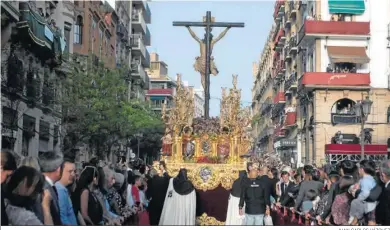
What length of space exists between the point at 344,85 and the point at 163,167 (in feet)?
73.1

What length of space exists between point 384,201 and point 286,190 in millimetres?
A: 6000

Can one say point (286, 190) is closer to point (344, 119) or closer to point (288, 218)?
point (288, 218)

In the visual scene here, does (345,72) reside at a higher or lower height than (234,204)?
higher

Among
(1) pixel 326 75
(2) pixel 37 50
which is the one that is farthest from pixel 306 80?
(2) pixel 37 50

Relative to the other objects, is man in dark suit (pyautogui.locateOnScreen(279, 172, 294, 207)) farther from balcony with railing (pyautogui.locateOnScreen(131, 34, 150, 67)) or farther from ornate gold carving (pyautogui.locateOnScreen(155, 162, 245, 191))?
balcony with railing (pyautogui.locateOnScreen(131, 34, 150, 67))

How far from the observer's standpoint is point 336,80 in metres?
36.4

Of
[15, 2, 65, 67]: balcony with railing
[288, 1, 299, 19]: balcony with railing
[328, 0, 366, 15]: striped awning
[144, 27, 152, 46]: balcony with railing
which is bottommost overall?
[15, 2, 65, 67]: balcony with railing

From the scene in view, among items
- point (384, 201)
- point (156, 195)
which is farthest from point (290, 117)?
point (384, 201)

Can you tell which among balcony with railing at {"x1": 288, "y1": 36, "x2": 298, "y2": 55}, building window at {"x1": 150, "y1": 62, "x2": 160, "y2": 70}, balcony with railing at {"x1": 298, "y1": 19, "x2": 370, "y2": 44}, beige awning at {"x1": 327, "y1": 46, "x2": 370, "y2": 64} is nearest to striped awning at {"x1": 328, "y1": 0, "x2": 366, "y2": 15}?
balcony with railing at {"x1": 298, "y1": 19, "x2": 370, "y2": 44}

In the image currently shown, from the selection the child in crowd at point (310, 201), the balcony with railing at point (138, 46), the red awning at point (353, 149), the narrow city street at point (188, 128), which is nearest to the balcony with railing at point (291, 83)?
the narrow city street at point (188, 128)

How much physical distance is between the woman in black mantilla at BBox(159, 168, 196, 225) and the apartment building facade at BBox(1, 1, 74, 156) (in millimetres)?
5761

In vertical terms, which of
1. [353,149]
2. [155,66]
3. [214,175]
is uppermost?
[155,66]

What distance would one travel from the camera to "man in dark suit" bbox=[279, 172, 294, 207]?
46.3 feet
